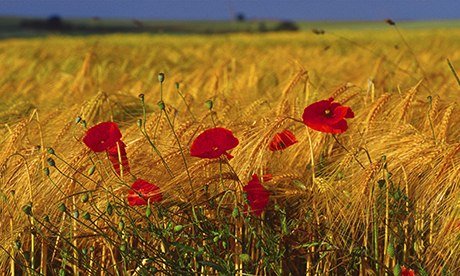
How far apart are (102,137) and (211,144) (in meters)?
0.27

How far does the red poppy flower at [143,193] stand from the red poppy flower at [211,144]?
0.13 m

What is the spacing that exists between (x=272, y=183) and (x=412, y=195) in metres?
0.38

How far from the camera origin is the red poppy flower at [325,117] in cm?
189

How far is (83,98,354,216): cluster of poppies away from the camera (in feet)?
5.82

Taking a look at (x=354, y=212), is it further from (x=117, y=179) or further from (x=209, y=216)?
(x=117, y=179)

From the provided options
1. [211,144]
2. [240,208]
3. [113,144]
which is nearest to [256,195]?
[240,208]

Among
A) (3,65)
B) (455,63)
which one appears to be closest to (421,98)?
(455,63)

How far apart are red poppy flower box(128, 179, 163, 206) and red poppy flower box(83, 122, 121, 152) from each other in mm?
114

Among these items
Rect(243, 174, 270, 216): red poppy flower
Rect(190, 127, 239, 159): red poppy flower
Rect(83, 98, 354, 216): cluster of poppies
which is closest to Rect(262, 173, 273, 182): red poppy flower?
Rect(83, 98, 354, 216): cluster of poppies

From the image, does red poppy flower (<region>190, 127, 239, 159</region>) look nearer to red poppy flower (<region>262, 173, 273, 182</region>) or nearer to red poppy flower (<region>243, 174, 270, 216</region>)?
red poppy flower (<region>243, 174, 270, 216</region>)

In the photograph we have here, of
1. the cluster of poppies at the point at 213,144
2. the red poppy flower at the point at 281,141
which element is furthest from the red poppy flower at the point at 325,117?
→ the red poppy flower at the point at 281,141

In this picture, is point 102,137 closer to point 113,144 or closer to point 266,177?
point 113,144

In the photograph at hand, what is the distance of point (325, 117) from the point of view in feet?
6.31

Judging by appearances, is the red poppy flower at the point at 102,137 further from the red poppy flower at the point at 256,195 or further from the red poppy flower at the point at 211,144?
the red poppy flower at the point at 256,195
